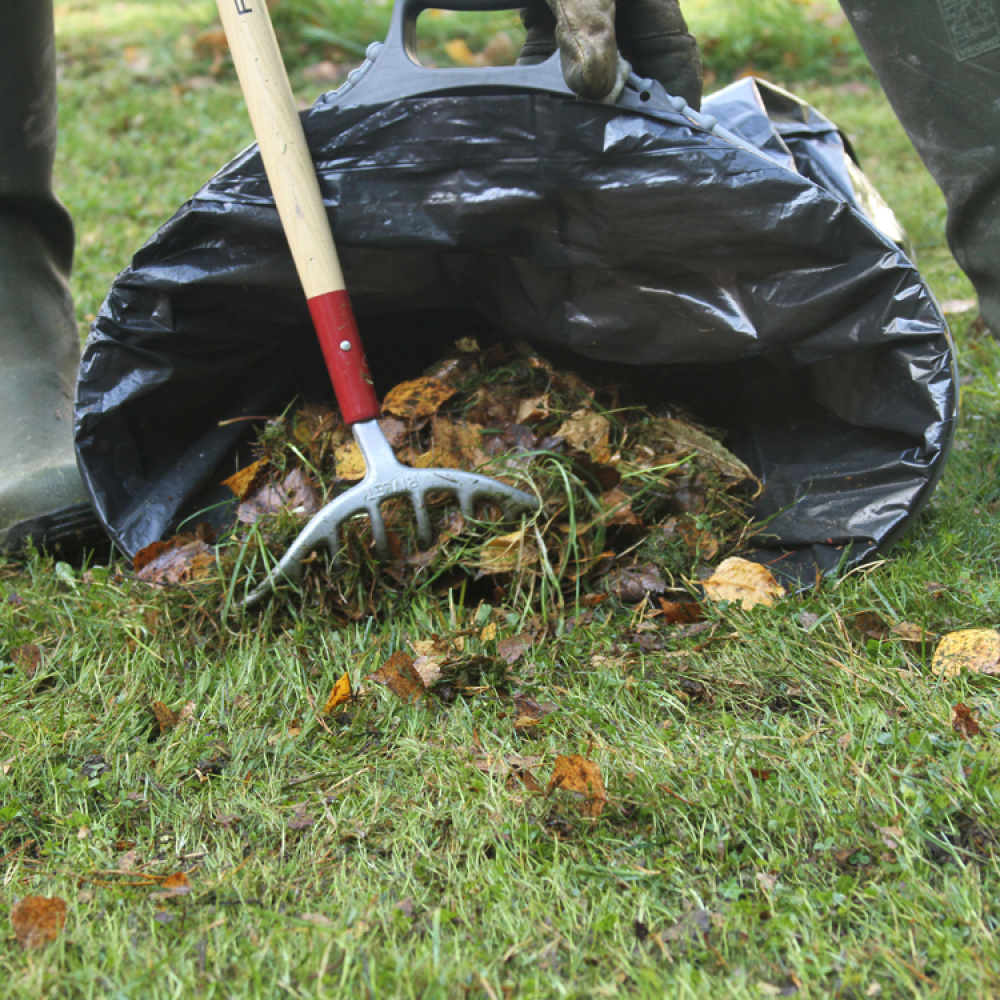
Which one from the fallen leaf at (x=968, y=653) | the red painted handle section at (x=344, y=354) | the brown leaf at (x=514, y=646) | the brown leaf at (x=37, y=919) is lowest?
the fallen leaf at (x=968, y=653)

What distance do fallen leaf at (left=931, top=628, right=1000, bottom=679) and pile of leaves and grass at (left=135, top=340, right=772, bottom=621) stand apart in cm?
38

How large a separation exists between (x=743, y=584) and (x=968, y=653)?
34 cm

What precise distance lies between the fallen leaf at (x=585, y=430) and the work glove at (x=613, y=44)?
0.54 meters

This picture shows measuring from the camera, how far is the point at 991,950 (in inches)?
33.2

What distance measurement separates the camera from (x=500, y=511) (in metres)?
1.57

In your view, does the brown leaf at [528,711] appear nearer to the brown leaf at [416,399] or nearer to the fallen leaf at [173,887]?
the fallen leaf at [173,887]

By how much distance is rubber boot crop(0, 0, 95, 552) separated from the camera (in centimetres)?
176

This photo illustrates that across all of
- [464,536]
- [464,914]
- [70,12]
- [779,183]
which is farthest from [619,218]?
[70,12]

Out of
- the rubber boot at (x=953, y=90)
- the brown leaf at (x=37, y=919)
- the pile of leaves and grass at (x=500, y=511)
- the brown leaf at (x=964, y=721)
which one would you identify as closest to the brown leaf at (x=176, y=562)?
the pile of leaves and grass at (x=500, y=511)

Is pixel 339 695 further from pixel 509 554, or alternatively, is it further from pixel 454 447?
pixel 454 447

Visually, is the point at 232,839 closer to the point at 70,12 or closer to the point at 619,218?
the point at 619,218

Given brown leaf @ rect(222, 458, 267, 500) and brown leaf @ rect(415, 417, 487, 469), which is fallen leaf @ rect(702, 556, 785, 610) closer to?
brown leaf @ rect(415, 417, 487, 469)

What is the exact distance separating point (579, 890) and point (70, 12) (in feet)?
22.5

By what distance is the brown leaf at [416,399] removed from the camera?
68.4 inches
